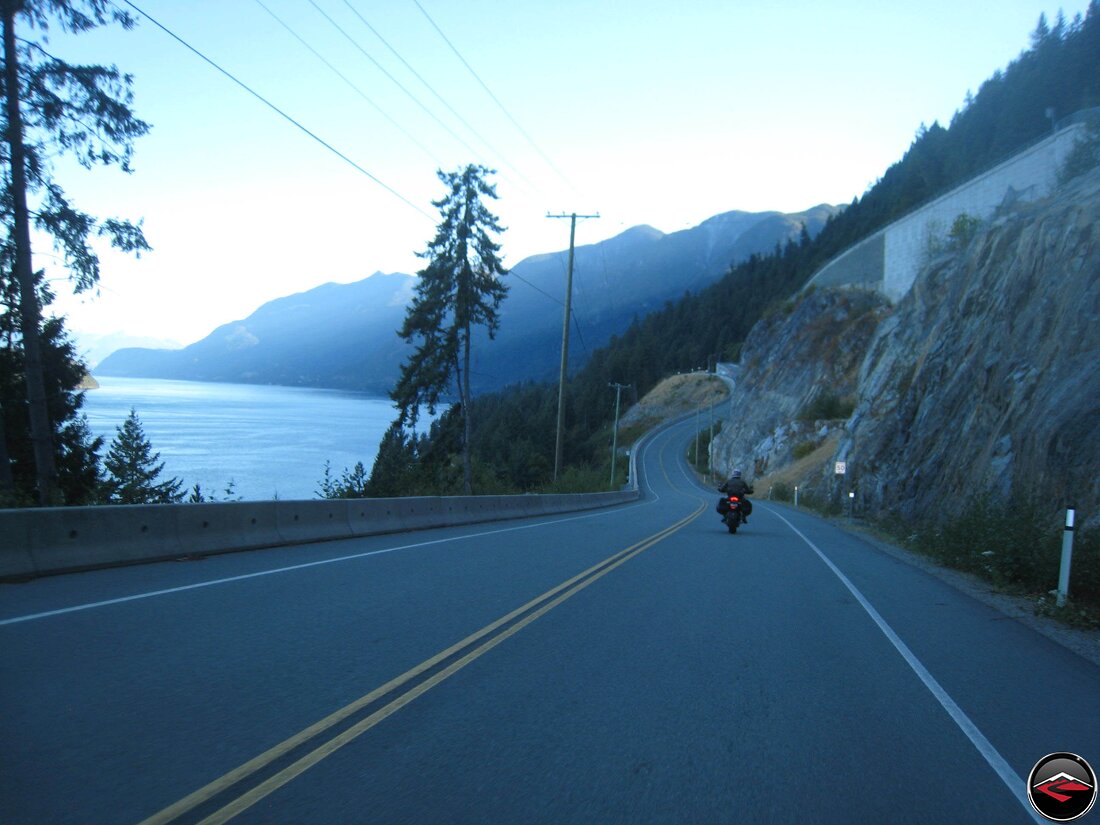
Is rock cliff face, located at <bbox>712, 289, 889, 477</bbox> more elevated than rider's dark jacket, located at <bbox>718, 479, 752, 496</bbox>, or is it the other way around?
rock cliff face, located at <bbox>712, 289, 889, 477</bbox>

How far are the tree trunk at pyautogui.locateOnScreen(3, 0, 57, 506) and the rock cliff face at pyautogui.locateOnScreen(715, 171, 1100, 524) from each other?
19.0 m

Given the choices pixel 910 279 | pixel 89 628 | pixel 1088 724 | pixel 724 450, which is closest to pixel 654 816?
pixel 1088 724

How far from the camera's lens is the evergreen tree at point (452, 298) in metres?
42.4

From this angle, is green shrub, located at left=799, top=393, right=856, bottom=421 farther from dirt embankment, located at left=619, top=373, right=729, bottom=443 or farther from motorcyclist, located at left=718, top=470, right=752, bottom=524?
dirt embankment, located at left=619, top=373, right=729, bottom=443

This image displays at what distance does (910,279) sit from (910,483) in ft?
127

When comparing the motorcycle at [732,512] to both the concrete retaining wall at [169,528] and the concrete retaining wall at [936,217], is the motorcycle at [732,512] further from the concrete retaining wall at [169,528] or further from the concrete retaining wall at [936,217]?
the concrete retaining wall at [936,217]

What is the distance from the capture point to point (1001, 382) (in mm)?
22609

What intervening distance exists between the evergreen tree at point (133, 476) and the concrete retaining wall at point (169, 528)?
3367mm

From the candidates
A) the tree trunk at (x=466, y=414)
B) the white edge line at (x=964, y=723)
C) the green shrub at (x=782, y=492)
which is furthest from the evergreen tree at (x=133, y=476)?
the green shrub at (x=782, y=492)

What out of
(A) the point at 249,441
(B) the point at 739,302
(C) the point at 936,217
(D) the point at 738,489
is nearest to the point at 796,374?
(C) the point at 936,217

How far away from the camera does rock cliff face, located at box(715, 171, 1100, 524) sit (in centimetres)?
1723

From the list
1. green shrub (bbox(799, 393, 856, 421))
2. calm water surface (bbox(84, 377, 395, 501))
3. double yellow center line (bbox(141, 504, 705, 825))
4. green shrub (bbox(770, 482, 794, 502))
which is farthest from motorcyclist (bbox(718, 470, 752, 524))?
green shrub (bbox(799, 393, 856, 421))

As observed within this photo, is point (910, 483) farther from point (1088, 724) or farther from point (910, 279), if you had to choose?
point (910, 279)

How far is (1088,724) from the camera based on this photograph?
616 centimetres
